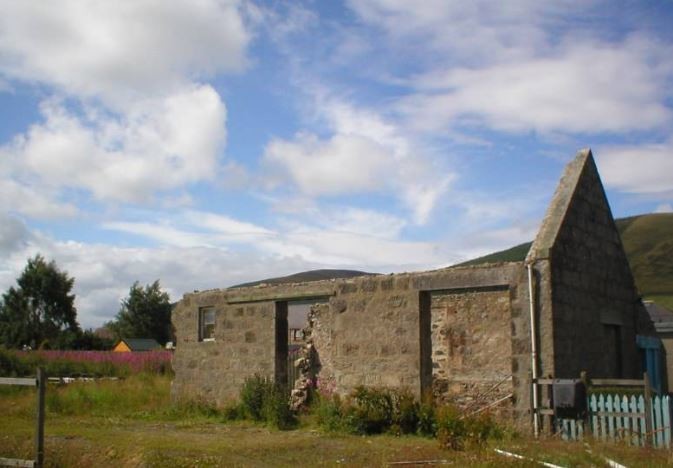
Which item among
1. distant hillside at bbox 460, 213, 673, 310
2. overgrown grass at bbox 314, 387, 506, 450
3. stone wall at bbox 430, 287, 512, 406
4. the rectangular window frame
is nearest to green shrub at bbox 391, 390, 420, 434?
overgrown grass at bbox 314, 387, 506, 450

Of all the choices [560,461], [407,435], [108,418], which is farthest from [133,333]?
[560,461]

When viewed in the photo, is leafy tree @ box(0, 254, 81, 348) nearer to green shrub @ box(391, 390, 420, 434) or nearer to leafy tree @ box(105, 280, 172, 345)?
leafy tree @ box(105, 280, 172, 345)

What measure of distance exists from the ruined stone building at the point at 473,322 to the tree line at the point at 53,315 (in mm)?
41348

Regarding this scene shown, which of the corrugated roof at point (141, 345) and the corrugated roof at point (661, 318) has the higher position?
the corrugated roof at point (661, 318)

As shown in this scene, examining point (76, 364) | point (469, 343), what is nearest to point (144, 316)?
point (76, 364)

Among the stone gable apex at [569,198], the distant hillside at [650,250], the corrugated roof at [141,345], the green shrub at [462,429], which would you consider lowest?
the green shrub at [462,429]

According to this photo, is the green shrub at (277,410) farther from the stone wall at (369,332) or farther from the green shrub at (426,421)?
the green shrub at (426,421)

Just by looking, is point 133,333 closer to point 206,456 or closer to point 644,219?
point 206,456

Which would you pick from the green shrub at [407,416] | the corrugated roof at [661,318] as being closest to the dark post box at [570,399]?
the green shrub at [407,416]

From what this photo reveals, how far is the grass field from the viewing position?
30.9 feet

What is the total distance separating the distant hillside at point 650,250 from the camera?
97375mm

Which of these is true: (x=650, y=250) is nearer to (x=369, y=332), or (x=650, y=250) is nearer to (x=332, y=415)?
(x=369, y=332)

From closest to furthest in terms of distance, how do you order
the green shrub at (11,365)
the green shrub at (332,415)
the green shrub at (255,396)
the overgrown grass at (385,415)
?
the overgrown grass at (385,415)
the green shrub at (332,415)
the green shrub at (255,396)
the green shrub at (11,365)

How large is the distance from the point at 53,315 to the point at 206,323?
47.2 meters
